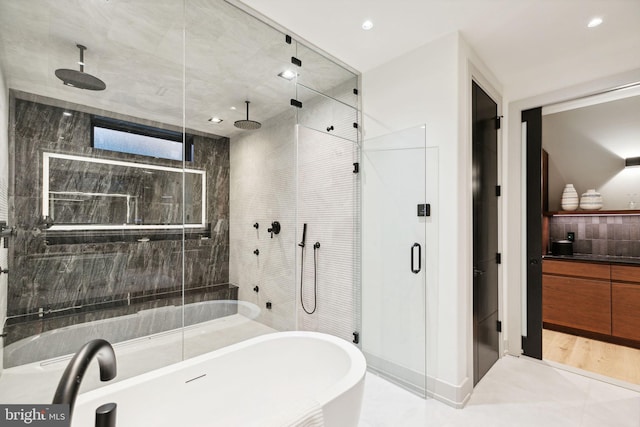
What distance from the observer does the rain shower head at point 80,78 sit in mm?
1458

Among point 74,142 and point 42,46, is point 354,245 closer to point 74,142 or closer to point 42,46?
point 74,142

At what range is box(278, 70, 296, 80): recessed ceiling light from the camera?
2385 millimetres

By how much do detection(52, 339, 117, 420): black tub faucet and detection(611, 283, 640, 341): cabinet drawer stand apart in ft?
14.9

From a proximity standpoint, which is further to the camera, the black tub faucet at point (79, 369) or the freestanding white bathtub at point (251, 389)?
the freestanding white bathtub at point (251, 389)

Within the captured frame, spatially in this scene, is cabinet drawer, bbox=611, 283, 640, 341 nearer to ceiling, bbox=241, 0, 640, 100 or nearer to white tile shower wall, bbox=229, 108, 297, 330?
ceiling, bbox=241, 0, 640, 100

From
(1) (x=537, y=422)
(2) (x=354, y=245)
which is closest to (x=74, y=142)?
(2) (x=354, y=245)

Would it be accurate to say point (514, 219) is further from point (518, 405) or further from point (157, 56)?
point (157, 56)

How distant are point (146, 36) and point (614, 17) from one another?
318 cm

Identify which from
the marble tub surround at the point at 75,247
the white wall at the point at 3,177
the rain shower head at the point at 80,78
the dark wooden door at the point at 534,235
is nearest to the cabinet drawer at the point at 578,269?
the dark wooden door at the point at 534,235

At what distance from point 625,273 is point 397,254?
8.80 ft

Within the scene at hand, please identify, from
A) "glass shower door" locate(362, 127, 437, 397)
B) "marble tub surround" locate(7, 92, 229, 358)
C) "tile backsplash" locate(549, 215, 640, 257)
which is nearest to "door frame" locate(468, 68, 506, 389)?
"glass shower door" locate(362, 127, 437, 397)

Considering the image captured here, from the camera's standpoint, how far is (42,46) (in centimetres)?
141

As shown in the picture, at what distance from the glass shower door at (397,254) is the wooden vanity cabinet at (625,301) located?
2477mm

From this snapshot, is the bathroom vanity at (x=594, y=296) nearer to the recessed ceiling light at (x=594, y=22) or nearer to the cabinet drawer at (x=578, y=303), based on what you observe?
the cabinet drawer at (x=578, y=303)
